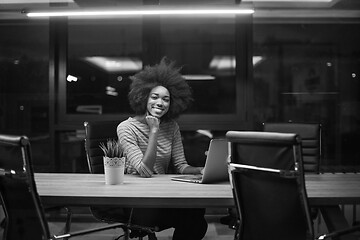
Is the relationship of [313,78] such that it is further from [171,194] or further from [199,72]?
[171,194]

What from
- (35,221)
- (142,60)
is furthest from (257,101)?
(35,221)

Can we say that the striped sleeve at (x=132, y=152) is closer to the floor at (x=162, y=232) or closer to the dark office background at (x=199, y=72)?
the floor at (x=162, y=232)

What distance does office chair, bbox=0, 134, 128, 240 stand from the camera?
1923 mm

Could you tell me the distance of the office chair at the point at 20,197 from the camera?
1.92m

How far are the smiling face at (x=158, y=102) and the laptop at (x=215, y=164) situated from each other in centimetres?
66

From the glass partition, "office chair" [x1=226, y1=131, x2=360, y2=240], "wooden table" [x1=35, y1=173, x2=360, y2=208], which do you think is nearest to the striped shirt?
"wooden table" [x1=35, y1=173, x2=360, y2=208]

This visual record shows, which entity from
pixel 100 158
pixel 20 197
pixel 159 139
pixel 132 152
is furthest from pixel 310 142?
pixel 20 197

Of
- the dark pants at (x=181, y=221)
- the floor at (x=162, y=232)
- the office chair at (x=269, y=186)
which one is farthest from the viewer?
the floor at (x=162, y=232)

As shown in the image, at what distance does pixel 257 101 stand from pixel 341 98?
85cm

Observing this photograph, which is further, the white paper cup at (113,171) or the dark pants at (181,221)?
the dark pants at (181,221)

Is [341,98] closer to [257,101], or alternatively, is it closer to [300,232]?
[257,101]

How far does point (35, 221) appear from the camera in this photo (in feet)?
6.68

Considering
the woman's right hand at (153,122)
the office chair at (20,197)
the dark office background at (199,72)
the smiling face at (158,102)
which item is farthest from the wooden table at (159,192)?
the dark office background at (199,72)

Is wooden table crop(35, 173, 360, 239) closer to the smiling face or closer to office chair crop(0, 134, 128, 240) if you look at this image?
office chair crop(0, 134, 128, 240)
